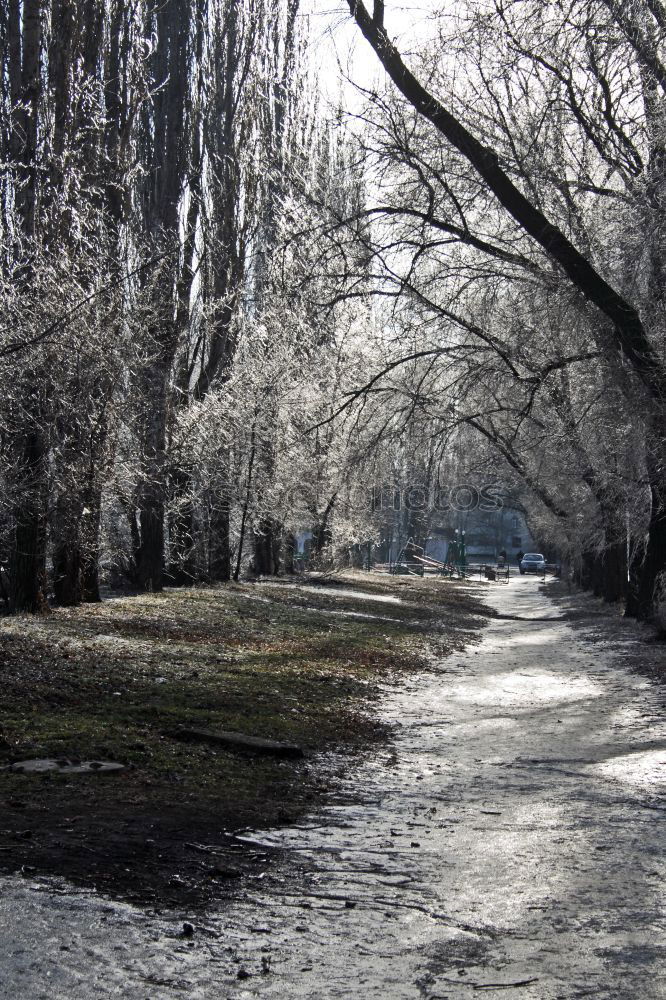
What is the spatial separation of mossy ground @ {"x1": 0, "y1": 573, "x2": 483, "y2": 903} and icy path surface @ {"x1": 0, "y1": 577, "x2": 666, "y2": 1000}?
39 cm

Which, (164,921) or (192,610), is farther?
(192,610)

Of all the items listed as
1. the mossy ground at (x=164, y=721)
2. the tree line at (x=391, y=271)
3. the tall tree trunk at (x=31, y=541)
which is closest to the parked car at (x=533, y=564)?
the tree line at (x=391, y=271)

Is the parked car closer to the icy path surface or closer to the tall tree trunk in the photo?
the tall tree trunk

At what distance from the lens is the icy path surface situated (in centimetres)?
376

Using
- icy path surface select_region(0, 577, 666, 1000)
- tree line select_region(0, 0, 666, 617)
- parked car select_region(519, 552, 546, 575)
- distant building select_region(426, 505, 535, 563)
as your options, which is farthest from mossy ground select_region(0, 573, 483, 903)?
distant building select_region(426, 505, 535, 563)

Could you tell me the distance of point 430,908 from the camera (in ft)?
15.4

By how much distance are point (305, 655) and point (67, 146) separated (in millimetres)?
7091

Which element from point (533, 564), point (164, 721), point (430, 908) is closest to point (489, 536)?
point (533, 564)

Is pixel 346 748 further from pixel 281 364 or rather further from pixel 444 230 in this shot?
pixel 281 364

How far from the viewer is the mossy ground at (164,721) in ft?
16.6

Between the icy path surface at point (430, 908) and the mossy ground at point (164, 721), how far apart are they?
386 mm

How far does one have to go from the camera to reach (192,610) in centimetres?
1842

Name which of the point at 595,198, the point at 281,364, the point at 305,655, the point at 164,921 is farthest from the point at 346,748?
the point at 281,364

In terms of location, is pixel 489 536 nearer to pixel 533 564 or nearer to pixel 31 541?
pixel 533 564
